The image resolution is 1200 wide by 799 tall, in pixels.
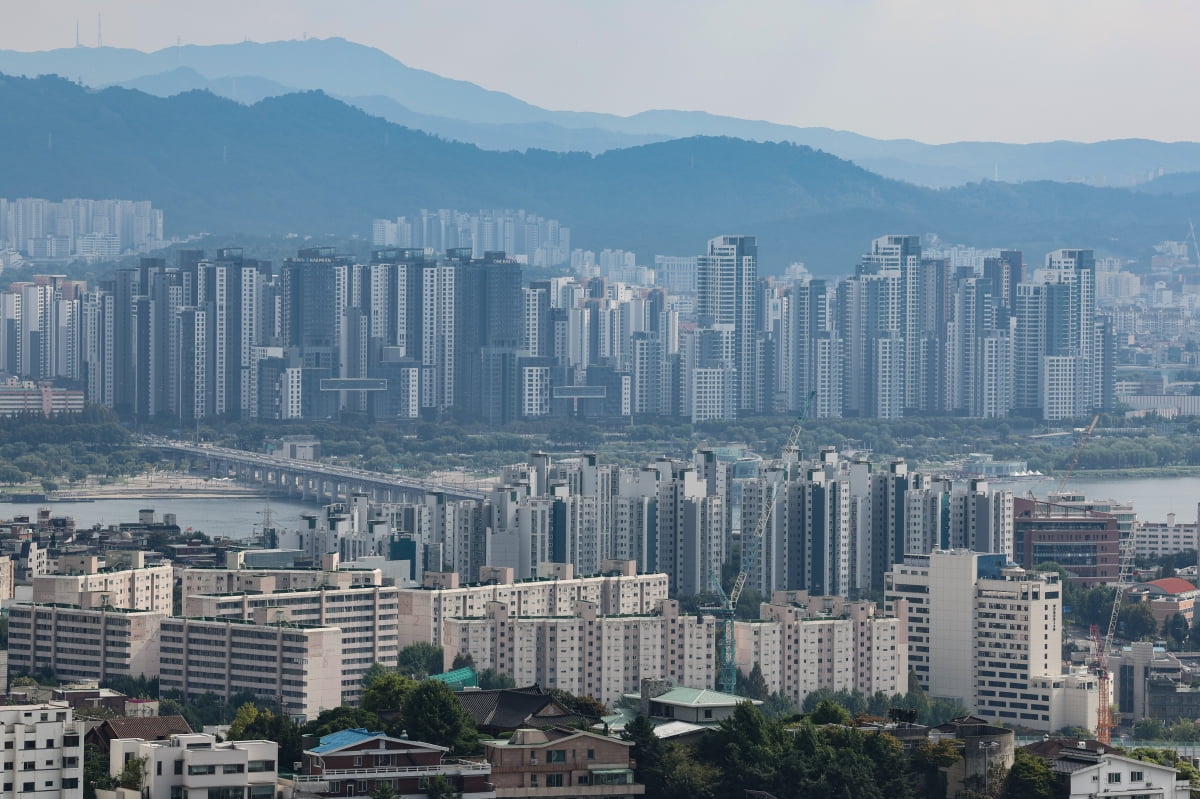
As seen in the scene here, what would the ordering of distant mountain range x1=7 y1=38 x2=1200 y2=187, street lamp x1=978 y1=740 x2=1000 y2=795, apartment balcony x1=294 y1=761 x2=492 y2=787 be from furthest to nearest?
distant mountain range x1=7 y1=38 x2=1200 y2=187, street lamp x1=978 y1=740 x2=1000 y2=795, apartment balcony x1=294 y1=761 x2=492 y2=787

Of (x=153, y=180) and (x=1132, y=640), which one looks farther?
(x=153, y=180)

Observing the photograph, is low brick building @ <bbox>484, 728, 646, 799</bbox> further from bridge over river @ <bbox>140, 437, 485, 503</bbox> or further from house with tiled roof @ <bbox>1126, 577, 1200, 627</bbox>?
bridge over river @ <bbox>140, 437, 485, 503</bbox>

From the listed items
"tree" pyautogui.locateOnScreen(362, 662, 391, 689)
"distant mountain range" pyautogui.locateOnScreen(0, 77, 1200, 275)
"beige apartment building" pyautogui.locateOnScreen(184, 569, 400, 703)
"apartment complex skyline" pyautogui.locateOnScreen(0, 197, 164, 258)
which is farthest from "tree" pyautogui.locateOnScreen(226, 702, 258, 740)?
"distant mountain range" pyautogui.locateOnScreen(0, 77, 1200, 275)

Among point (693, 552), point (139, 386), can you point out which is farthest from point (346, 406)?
point (693, 552)

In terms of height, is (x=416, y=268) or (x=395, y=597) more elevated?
(x=416, y=268)

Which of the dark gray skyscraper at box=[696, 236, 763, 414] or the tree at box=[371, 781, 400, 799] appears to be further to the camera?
the dark gray skyscraper at box=[696, 236, 763, 414]

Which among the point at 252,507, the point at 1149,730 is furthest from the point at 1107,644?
the point at 252,507

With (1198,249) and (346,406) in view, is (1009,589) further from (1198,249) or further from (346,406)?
(1198,249)
